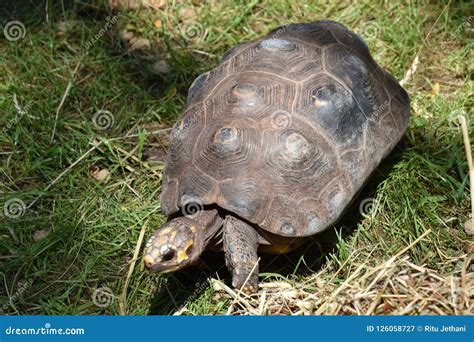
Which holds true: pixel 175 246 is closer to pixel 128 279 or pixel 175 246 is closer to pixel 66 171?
pixel 128 279

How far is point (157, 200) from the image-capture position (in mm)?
4770

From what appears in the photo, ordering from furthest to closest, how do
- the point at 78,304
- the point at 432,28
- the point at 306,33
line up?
the point at 432,28 → the point at 306,33 → the point at 78,304

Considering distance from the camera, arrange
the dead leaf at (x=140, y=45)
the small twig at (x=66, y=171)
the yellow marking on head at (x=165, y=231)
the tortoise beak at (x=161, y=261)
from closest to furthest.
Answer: the tortoise beak at (x=161, y=261) → the yellow marking on head at (x=165, y=231) → the small twig at (x=66, y=171) → the dead leaf at (x=140, y=45)

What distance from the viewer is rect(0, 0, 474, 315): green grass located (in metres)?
4.29

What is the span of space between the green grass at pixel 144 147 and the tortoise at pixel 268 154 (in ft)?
1.16

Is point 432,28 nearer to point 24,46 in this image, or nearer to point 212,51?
point 212,51

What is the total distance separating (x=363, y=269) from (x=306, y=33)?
1756 millimetres

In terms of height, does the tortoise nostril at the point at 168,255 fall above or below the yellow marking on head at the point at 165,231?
below

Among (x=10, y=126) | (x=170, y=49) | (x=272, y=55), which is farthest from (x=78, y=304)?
(x=170, y=49)

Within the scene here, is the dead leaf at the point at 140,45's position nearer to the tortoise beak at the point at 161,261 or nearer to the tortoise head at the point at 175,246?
the tortoise head at the point at 175,246

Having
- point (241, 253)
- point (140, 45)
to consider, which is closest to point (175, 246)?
point (241, 253)

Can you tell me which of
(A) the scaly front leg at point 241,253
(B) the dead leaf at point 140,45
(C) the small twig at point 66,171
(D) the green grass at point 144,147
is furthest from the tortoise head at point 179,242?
(B) the dead leaf at point 140,45

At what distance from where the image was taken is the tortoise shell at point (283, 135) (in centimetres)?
396

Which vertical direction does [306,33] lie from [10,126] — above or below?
above
